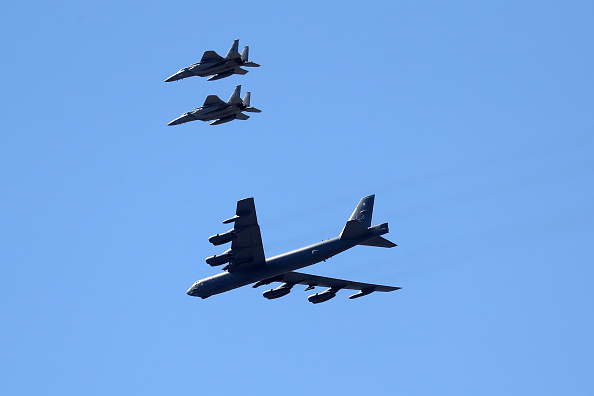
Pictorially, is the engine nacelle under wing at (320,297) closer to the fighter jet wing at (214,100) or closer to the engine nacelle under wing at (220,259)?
the engine nacelle under wing at (220,259)

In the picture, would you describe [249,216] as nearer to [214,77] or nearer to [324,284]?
[324,284]

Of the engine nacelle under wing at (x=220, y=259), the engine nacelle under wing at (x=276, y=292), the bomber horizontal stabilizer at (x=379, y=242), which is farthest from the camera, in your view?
the engine nacelle under wing at (x=276, y=292)

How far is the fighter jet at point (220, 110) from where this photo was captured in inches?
2557

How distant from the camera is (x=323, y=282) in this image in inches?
2446

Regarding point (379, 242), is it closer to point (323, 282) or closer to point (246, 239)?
point (246, 239)

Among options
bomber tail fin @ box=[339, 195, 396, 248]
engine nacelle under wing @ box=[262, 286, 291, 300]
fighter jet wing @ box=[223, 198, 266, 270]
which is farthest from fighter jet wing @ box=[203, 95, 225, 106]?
bomber tail fin @ box=[339, 195, 396, 248]

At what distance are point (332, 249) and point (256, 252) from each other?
439 cm

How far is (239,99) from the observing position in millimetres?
65250

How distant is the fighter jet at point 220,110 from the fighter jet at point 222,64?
1.66 m

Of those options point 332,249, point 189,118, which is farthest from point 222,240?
point 189,118

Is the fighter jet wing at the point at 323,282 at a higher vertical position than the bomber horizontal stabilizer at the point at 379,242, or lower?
higher

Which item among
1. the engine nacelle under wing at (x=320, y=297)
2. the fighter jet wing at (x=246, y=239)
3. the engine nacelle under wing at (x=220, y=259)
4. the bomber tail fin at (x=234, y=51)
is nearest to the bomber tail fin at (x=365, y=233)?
the fighter jet wing at (x=246, y=239)

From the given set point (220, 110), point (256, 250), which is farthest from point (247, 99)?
point (256, 250)

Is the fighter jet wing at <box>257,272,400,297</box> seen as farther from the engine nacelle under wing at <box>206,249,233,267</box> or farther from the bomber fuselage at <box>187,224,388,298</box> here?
the engine nacelle under wing at <box>206,249,233,267</box>
